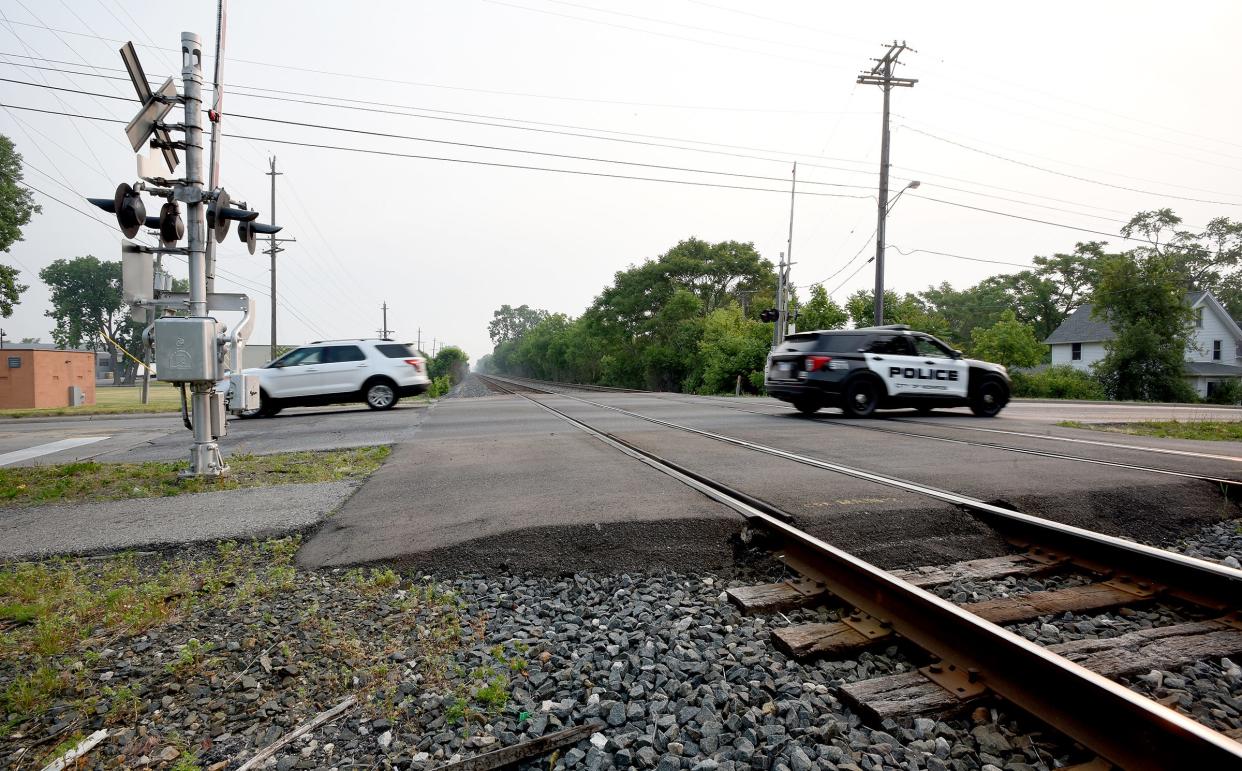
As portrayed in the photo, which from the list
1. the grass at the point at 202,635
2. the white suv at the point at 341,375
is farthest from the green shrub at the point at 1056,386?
the grass at the point at 202,635

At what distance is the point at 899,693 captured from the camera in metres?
2.51

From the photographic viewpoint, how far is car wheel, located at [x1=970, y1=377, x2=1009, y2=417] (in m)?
13.5

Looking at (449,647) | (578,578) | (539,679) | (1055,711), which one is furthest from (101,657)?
(1055,711)

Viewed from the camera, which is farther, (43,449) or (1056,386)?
(1056,386)

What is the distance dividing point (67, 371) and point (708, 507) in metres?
45.5

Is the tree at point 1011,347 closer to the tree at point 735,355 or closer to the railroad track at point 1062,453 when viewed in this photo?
the tree at point 735,355

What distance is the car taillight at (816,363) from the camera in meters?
12.5

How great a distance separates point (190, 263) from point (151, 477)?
2.37m

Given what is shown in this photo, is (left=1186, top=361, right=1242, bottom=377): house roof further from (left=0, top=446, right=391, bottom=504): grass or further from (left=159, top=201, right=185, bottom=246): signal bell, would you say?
(left=159, top=201, right=185, bottom=246): signal bell

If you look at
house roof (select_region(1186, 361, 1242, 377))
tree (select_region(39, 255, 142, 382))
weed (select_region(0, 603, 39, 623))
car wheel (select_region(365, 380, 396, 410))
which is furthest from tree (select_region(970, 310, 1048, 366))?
tree (select_region(39, 255, 142, 382))

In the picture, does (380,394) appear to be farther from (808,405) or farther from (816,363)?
(816,363)

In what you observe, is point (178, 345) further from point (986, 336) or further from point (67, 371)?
point (986, 336)

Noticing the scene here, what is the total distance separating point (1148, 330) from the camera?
38719 millimetres

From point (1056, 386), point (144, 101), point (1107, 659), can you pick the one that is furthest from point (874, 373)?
point (1056, 386)
